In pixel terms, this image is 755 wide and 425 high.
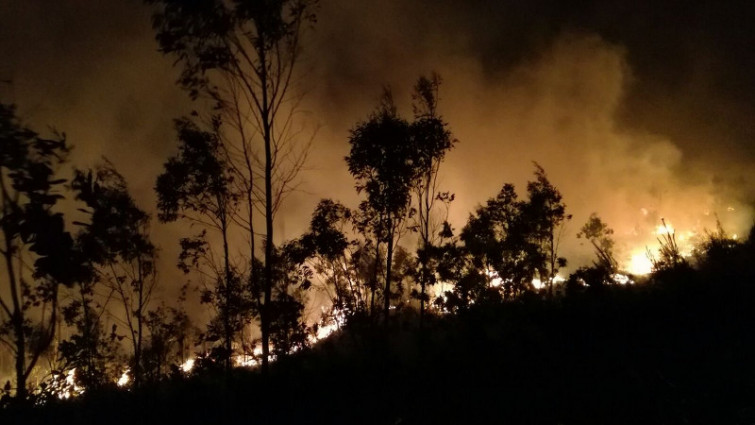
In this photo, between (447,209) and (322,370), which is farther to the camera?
(447,209)

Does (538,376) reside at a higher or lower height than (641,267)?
lower

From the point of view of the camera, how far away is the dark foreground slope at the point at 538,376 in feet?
22.8

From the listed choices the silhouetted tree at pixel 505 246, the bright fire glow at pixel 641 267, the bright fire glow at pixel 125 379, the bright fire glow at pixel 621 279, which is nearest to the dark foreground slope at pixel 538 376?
the bright fire glow at pixel 621 279

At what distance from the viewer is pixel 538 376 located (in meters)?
8.05

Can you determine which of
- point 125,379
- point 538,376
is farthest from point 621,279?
point 125,379

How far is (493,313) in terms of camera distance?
1213 centimetres

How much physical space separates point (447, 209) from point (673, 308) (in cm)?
893

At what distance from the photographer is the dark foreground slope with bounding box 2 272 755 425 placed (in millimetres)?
6949

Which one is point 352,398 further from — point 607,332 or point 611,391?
point 607,332

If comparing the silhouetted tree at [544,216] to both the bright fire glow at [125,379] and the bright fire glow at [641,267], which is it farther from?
the bright fire glow at [125,379]

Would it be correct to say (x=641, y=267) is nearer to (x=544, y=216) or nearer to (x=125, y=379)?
(x=544, y=216)

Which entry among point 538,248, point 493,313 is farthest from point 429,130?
point 538,248

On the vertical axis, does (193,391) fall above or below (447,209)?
below

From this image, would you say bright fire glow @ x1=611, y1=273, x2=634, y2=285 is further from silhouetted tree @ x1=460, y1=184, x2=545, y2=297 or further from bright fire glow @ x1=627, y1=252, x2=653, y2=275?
silhouetted tree @ x1=460, y1=184, x2=545, y2=297
